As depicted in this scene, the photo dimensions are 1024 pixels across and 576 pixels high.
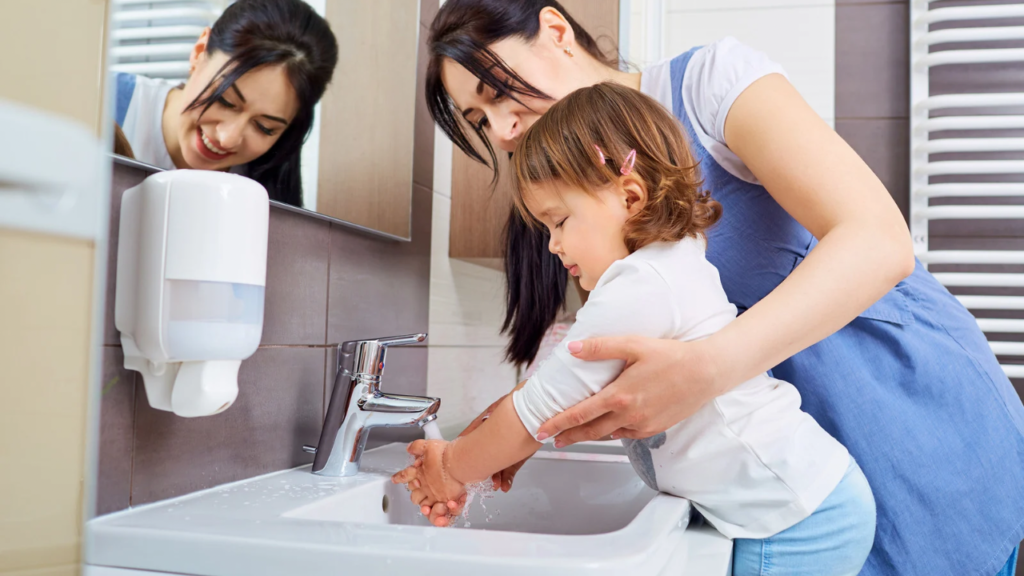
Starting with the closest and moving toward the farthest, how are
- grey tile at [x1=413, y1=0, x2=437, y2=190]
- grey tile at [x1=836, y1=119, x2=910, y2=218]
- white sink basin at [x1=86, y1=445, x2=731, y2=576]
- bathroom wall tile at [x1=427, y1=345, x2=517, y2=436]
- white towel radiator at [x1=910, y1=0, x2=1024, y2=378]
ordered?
white sink basin at [x1=86, y1=445, x2=731, y2=576] → grey tile at [x1=413, y1=0, x2=437, y2=190] → bathroom wall tile at [x1=427, y1=345, x2=517, y2=436] → white towel radiator at [x1=910, y1=0, x2=1024, y2=378] → grey tile at [x1=836, y1=119, x2=910, y2=218]

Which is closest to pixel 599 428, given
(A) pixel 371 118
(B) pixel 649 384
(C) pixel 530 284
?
(B) pixel 649 384

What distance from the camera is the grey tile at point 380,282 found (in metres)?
1.13

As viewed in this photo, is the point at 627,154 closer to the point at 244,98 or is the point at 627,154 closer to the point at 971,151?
the point at 244,98

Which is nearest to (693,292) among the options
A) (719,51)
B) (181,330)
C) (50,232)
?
(719,51)

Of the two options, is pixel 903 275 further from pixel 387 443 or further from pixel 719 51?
pixel 387 443

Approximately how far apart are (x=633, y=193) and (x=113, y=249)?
536mm

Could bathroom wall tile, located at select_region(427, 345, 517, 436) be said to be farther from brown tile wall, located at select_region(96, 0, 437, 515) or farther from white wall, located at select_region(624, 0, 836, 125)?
white wall, located at select_region(624, 0, 836, 125)

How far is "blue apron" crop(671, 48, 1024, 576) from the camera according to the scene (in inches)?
34.8

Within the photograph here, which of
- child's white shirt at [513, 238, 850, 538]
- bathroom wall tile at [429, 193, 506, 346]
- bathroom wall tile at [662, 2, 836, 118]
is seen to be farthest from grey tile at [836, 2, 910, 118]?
child's white shirt at [513, 238, 850, 538]

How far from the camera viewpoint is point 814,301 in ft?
2.41

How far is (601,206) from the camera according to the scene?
86cm

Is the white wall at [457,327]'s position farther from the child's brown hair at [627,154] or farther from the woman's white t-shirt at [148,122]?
the woman's white t-shirt at [148,122]

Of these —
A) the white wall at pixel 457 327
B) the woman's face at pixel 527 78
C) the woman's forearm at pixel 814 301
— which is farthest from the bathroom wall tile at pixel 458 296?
the woman's forearm at pixel 814 301

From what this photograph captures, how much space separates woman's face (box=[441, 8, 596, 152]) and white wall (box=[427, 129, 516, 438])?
432 mm
